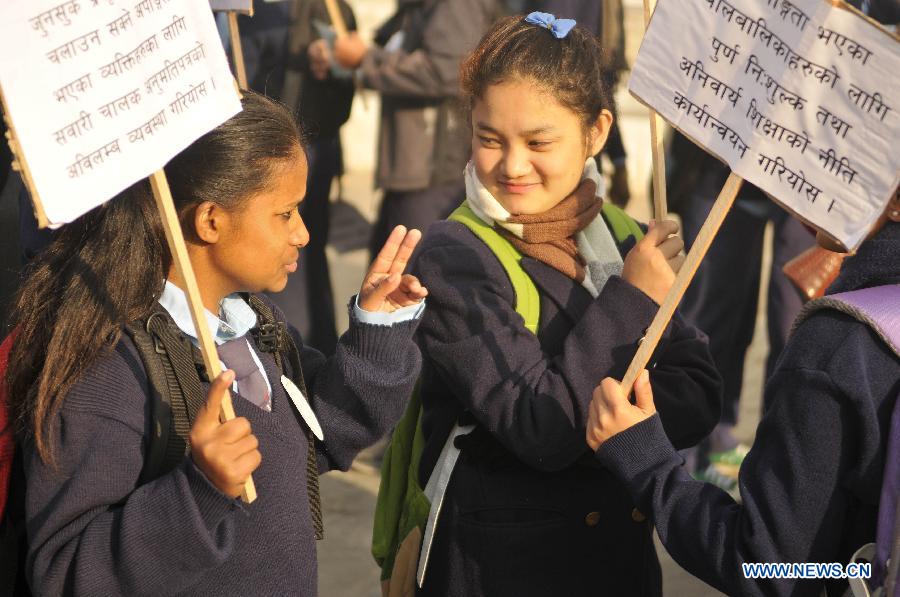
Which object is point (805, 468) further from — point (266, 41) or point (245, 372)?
point (266, 41)

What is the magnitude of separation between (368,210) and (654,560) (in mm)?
6973

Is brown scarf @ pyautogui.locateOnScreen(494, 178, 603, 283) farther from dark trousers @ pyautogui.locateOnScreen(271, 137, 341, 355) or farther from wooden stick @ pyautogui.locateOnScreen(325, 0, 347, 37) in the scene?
wooden stick @ pyautogui.locateOnScreen(325, 0, 347, 37)

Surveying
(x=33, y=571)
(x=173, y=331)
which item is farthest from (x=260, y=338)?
(x=33, y=571)

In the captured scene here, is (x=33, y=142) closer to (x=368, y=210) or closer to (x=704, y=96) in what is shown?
(x=704, y=96)

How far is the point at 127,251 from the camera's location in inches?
85.1

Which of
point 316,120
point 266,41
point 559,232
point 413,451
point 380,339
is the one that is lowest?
point 316,120

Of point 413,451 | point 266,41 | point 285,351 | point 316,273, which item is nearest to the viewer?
point 285,351

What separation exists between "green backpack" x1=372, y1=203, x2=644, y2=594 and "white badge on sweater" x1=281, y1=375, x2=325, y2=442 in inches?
16.1

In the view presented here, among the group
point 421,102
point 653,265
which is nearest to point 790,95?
point 653,265

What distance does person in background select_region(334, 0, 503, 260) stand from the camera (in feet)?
17.0

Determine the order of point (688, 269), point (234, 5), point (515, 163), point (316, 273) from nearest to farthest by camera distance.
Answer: point (688, 269) → point (515, 163) → point (234, 5) → point (316, 273)

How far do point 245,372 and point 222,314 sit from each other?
0.15 meters

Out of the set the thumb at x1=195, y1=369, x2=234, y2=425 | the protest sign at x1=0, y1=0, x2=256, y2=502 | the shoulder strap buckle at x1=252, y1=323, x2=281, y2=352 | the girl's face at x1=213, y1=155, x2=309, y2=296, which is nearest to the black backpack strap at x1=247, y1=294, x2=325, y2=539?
the shoulder strap buckle at x1=252, y1=323, x2=281, y2=352

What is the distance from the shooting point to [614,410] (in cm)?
229
